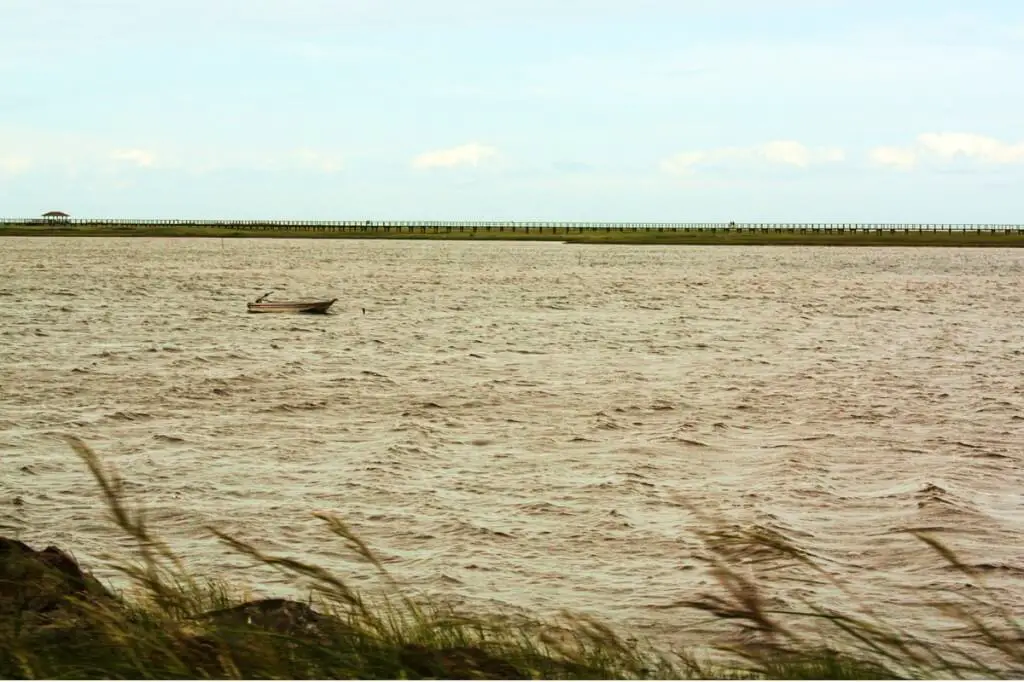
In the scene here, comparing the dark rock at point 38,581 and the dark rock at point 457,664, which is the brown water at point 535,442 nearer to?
the dark rock at point 38,581

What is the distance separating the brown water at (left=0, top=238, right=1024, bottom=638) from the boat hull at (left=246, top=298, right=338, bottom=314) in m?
0.73

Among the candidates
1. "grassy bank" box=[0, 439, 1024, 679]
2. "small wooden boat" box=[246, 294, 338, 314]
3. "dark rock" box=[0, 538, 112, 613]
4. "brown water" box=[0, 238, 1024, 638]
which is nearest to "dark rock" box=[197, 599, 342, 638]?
"grassy bank" box=[0, 439, 1024, 679]

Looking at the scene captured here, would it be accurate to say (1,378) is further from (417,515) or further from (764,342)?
(764,342)

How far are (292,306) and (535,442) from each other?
3187 cm

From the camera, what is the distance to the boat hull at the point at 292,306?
51906 millimetres

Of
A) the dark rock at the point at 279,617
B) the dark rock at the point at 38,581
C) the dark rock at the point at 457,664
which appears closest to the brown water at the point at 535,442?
the dark rock at the point at 38,581

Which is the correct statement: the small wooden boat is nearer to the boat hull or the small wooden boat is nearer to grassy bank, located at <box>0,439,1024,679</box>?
the boat hull

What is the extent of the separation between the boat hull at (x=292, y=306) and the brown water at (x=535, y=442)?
727mm

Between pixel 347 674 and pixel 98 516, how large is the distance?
1063cm

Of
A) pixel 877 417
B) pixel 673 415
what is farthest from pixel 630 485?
pixel 877 417

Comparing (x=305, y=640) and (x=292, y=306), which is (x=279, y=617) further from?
(x=292, y=306)

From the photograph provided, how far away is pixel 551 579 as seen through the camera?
13453 mm

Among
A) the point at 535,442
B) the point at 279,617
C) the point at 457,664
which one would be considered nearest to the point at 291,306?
the point at 535,442

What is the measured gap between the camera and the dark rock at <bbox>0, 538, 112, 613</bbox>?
834 cm
